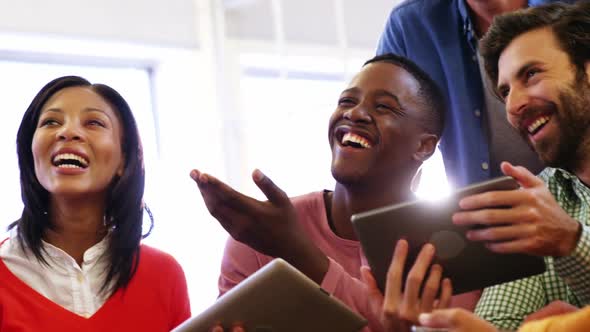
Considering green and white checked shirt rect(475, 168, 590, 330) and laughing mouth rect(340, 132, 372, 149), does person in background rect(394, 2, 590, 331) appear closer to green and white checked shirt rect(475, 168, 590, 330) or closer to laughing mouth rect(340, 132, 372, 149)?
green and white checked shirt rect(475, 168, 590, 330)

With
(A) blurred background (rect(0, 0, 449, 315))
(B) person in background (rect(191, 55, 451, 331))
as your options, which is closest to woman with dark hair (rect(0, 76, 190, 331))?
(B) person in background (rect(191, 55, 451, 331))

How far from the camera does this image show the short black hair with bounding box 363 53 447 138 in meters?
2.32

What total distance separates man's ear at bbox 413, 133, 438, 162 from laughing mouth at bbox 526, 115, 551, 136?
337 millimetres

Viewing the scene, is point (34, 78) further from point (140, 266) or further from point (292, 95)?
point (140, 266)

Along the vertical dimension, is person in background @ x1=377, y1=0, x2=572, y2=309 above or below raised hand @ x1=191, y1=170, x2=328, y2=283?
above

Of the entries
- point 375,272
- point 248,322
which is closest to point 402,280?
point 375,272

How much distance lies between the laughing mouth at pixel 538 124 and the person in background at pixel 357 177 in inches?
12.9

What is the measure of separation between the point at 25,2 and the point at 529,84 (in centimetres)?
248

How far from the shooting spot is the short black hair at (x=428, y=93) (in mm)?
2318

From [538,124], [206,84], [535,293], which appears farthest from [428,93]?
[206,84]

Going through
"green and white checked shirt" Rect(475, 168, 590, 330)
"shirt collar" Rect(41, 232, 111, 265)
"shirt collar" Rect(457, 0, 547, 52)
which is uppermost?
"shirt collar" Rect(457, 0, 547, 52)

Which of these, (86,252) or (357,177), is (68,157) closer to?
(86,252)

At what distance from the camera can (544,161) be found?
1997 mm

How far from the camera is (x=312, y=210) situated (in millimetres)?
2180
